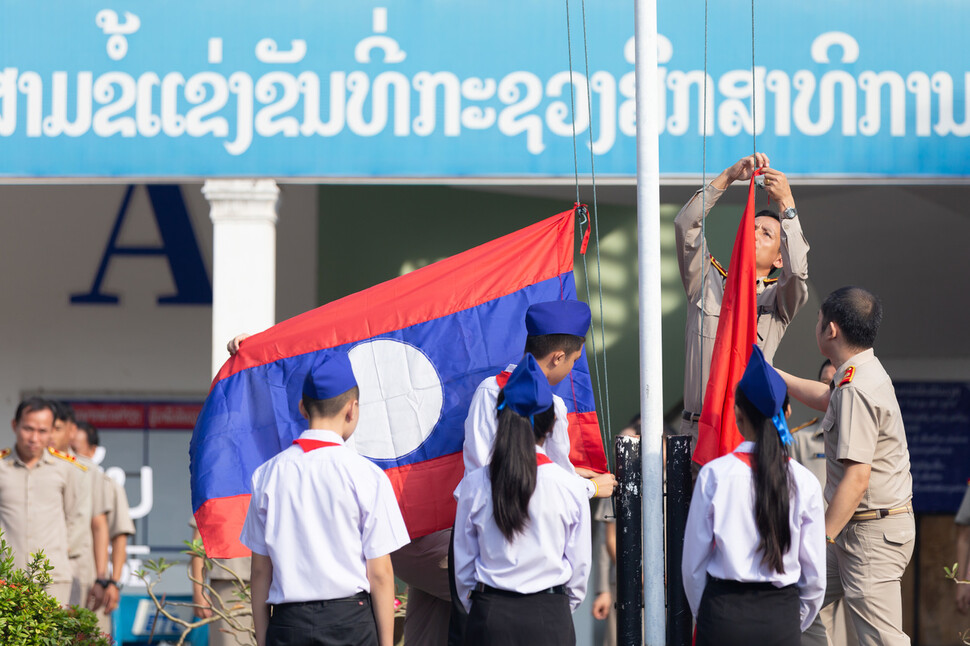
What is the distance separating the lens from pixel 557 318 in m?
3.79

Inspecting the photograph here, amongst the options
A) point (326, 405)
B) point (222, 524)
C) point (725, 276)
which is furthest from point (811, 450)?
point (326, 405)

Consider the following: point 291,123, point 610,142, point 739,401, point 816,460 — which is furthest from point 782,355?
point 739,401

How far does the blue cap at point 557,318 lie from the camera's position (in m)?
3.79

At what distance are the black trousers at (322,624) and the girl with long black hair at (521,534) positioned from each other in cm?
34

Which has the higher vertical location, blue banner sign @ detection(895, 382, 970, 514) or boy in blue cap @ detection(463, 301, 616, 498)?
boy in blue cap @ detection(463, 301, 616, 498)

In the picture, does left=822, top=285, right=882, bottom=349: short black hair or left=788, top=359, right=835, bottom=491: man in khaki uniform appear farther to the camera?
left=788, top=359, right=835, bottom=491: man in khaki uniform

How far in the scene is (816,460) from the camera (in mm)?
6500

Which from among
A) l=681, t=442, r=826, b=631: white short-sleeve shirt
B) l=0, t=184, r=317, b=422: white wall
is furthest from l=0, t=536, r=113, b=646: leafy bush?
l=0, t=184, r=317, b=422: white wall

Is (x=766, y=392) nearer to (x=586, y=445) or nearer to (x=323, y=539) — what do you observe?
(x=586, y=445)

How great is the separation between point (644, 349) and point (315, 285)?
5.66 metres

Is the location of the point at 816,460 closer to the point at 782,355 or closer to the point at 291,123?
the point at 782,355

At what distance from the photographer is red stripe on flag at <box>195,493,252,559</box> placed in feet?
13.6

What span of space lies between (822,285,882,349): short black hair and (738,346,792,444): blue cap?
89 cm

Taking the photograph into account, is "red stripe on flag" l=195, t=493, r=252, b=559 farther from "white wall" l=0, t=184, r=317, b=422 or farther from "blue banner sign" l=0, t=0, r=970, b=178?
"white wall" l=0, t=184, r=317, b=422
